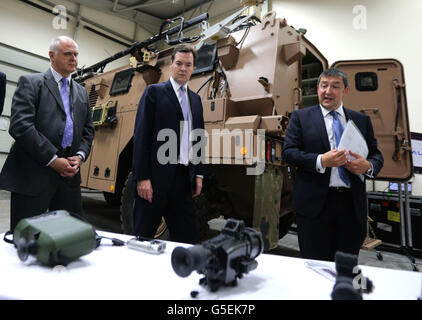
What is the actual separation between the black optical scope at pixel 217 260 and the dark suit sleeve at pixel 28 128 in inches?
53.9

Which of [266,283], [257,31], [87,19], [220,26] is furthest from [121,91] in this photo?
[87,19]

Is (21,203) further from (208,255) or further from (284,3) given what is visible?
(284,3)

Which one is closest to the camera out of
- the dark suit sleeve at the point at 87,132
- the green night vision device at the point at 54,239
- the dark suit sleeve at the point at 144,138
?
the green night vision device at the point at 54,239

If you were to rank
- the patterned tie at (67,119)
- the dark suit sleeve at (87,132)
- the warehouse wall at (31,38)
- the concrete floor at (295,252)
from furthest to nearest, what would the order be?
the warehouse wall at (31,38), the concrete floor at (295,252), the dark suit sleeve at (87,132), the patterned tie at (67,119)

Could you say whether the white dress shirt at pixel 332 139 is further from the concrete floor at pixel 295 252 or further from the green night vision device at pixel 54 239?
the concrete floor at pixel 295 252

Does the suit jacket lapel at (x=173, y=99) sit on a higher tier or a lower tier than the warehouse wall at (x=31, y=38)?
lower

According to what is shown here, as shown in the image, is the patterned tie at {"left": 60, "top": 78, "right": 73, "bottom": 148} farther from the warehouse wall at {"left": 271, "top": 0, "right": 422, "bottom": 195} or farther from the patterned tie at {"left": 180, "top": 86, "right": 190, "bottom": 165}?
the warehouse wall at {"left": 271, "top": 0, "right": 422, "bottom": 195}

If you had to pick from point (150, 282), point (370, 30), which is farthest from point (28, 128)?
point (370, 30)

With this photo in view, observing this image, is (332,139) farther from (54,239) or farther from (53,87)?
(53,87)

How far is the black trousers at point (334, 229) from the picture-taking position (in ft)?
5.20

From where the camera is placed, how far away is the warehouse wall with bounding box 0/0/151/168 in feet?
28.6

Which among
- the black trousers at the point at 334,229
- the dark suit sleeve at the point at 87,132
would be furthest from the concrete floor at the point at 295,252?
the dark suit sleeve at the point at 87,132

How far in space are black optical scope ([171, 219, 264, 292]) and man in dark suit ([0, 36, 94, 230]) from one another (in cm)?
135
